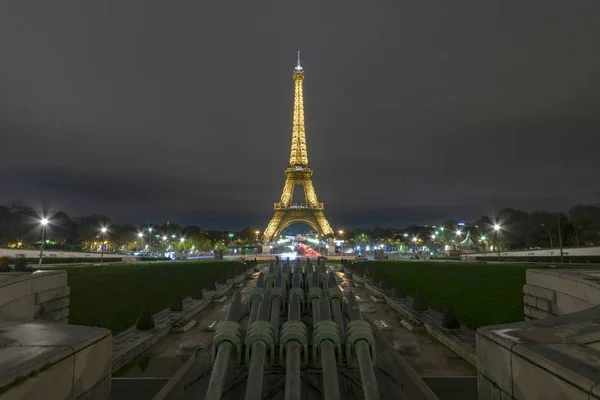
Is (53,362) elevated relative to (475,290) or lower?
elevated

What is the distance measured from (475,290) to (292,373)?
24076 mm

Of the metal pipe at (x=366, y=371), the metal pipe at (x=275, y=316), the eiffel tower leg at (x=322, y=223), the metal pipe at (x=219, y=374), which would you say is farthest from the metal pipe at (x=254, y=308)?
the eiffel tower leg at (x=322, y=223)

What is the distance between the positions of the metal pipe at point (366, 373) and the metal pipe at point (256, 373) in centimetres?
159

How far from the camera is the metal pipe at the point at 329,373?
524 centimetres

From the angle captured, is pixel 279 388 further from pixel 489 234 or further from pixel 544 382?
pixel 489 234

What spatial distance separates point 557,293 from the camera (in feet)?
40.0

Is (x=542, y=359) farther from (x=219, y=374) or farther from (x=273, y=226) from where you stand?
(x=273, y=226)

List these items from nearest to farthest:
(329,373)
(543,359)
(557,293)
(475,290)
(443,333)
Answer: (543,359), (329,373), (557,293), (443,333), (475,290)

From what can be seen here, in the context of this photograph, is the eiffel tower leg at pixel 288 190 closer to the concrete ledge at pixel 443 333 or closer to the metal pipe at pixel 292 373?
the concrete ledge at pixel 443 333

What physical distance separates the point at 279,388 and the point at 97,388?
11.0ft

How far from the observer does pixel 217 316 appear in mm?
24359

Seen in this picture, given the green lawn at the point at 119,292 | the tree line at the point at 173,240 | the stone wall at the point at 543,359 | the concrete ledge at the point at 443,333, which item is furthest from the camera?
the tree line at the point at 173,240

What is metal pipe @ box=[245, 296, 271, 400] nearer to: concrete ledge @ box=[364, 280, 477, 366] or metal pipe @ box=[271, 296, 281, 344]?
metal pipe @ box=[271, 296, 281, 344]

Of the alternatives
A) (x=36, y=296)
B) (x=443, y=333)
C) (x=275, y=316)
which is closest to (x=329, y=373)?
(x=275, y=316)
